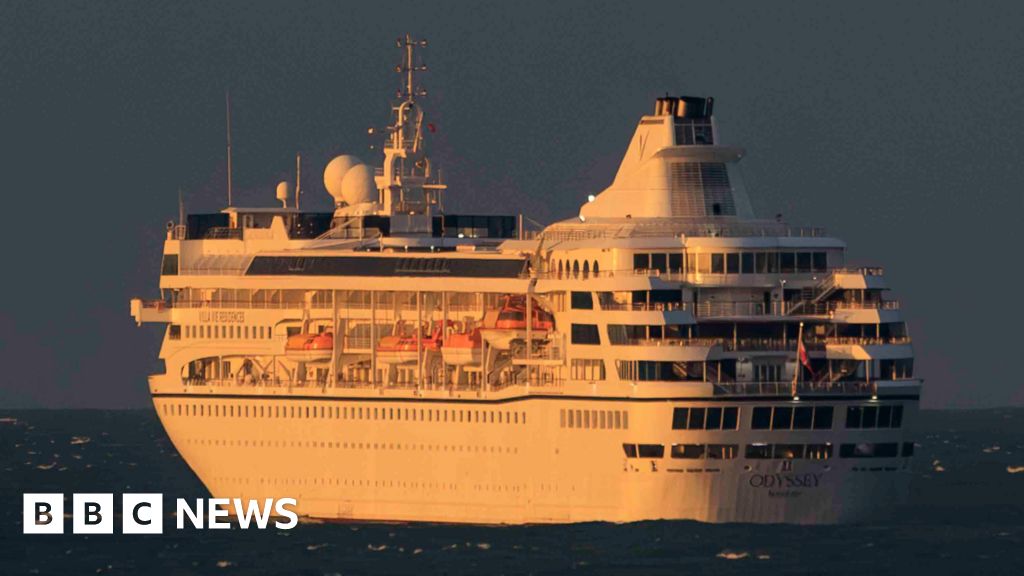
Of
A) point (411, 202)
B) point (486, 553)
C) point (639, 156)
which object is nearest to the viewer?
point (486, 553)

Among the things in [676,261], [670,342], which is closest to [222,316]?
[676,261]

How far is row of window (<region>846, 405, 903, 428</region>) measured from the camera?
325 ft

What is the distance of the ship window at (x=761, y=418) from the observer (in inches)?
3861

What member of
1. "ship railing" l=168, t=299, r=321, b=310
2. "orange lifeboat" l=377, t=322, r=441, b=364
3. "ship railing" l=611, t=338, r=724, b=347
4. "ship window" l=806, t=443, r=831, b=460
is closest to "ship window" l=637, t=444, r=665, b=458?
"ship railing" l=611, t=338, r=724, b=347

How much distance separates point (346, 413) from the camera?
108m

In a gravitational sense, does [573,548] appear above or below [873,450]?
below

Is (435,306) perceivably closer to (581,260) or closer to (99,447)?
(581,260)

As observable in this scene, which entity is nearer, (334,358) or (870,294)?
(870,294)

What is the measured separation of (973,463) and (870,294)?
3729 centimetres

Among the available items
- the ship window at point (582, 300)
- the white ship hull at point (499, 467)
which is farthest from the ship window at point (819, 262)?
the ship window at point (582, 300)

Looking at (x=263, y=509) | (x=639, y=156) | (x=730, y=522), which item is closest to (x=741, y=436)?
(x=730, y=522)

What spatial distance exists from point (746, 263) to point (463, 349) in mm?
9670

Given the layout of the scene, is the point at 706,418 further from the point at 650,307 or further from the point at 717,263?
the point at 717,263

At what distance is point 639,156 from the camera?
105125mm
